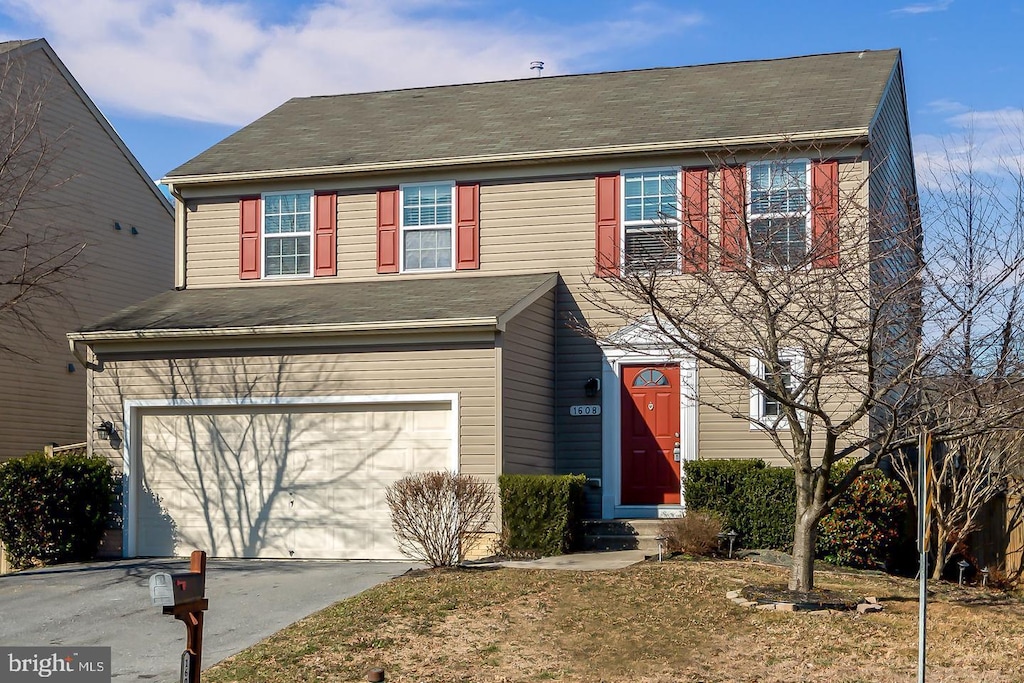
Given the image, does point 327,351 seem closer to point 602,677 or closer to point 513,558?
point 513,558

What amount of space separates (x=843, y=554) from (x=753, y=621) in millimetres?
3664

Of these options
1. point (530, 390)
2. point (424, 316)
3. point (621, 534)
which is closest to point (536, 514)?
point (621, 534)

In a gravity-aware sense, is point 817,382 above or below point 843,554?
above

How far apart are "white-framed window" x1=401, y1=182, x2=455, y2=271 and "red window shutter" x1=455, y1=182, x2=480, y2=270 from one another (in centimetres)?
12

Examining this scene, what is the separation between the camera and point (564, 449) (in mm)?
17969

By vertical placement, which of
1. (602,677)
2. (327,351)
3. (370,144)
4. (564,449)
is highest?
(370,144)

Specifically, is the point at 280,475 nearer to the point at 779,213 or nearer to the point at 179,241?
the point at 179,241

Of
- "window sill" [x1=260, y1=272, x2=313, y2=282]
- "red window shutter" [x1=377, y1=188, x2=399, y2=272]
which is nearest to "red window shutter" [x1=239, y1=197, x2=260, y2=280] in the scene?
"window sill" [x1=260, y1=272, x2=313, y2=282]

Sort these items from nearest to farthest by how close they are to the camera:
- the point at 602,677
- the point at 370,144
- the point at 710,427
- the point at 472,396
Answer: the point at 602,677, the point at 472,396, the point at 710,427, the point at 370,144

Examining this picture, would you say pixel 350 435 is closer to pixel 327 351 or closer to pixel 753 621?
pixel 327 351

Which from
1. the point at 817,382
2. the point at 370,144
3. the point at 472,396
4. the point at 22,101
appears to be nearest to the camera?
the point at 817,382

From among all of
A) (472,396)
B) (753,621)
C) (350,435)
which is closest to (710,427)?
(472,396)

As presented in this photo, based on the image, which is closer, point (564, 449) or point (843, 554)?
point (843, 554)

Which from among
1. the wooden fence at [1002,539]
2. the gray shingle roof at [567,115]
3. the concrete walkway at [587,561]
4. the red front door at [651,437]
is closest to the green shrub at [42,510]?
the gray shingle roof at [567,115]
